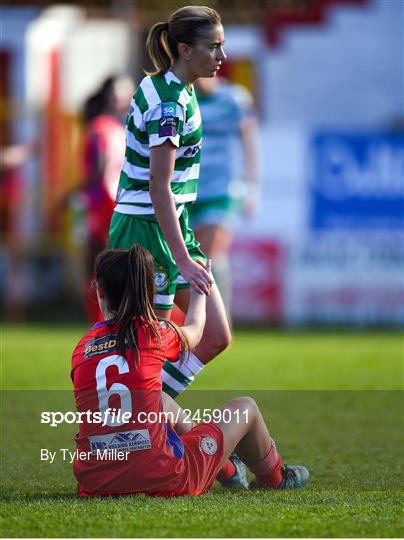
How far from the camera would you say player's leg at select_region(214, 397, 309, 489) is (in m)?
4.91

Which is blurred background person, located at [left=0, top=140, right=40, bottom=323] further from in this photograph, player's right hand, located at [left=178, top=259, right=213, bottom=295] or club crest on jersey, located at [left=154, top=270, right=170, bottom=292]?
player's right hand, located at [left=178, top=259, right=213, bottom=295]

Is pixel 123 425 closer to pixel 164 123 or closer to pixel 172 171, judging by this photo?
pixel 172 171

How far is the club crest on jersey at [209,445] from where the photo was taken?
479 cm

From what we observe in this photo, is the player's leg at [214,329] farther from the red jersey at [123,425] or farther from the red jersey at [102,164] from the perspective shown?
the red jersey at [102,164]

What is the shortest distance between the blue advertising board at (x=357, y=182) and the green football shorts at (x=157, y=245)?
33.7 feet

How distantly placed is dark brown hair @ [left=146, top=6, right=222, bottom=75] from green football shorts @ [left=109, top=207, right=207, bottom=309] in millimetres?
632

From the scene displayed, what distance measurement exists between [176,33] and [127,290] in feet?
3.91

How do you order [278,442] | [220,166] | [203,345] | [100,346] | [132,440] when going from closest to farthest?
1. [132,440]
2. [100,346]
3. [203,345]
4. [278,442]
5. [220,166]

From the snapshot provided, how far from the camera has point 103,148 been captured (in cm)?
953

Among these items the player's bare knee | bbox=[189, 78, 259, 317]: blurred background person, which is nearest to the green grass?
the player's bare knee

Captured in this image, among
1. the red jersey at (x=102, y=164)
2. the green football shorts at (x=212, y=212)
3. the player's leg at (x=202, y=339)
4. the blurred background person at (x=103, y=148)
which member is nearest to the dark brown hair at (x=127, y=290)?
Result: the player's leg at (x=202, y=339)

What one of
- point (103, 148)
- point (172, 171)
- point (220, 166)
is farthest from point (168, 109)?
point (103, 148)

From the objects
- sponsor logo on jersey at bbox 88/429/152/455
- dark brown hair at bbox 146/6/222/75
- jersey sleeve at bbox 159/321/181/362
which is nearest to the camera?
sponsor logo on jersey at bbox 88/429/152/455

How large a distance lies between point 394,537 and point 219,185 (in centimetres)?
514
